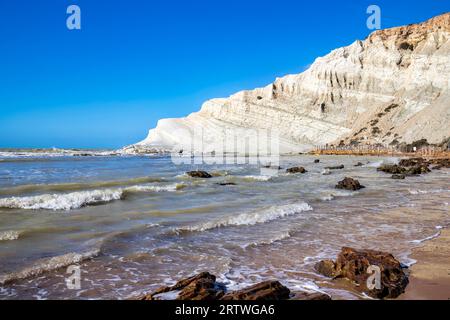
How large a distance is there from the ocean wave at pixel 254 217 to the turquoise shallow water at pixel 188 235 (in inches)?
1.2

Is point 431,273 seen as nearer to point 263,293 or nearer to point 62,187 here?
point 263,293

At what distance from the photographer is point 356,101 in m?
73.0

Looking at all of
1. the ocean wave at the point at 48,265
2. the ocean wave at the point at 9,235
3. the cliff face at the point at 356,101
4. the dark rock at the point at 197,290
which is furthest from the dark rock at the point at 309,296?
the cliff face at the point at 356,101

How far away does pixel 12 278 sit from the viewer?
5.21 meters

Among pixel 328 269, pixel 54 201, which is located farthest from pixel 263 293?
pixel 54 201

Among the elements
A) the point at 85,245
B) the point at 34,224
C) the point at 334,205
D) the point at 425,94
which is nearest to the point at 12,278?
the point at 85,245

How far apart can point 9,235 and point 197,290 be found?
5.08 m

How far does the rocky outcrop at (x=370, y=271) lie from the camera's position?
4.66m

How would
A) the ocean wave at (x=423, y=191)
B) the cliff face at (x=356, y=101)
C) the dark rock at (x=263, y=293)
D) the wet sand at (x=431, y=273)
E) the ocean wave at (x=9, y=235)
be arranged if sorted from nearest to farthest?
1. the dark rock at (x=263, y=293)
2. the wet sand at (x=431, y=273)
3. the ocean wave at (x=9, y=235)
4. the ocean wave at (x=423, y=191)
5. the cliff face at (x=356, y=101)

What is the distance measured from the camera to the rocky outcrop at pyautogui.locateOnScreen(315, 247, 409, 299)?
15.3ft

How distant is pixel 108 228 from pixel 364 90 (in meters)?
70.9

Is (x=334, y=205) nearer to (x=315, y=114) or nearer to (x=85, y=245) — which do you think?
(x=85, y=245)

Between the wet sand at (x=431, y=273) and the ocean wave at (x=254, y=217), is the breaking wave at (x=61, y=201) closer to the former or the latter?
the ocean wave at (x=254, y=217)

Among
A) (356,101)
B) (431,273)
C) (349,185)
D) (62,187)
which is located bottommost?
(431,273)
